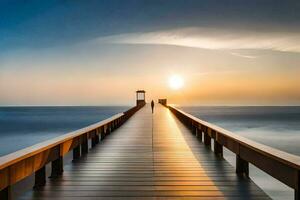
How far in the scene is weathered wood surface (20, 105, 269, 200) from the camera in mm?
5305

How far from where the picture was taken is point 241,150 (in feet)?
20.2

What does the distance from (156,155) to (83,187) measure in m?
3.54

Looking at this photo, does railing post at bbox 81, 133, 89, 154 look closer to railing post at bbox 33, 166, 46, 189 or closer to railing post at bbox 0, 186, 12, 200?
railing post at bbox 33, 166, 46, 189

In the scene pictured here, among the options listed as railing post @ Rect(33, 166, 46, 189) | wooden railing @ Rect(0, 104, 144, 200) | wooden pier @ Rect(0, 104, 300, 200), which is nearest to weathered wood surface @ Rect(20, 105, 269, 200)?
wooden pier @ Rect(0, 104, 300, 200)

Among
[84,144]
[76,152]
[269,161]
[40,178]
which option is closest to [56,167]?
[40,178]

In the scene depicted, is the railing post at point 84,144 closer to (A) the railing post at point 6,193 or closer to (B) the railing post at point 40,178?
(B) the railing post at point 40,178

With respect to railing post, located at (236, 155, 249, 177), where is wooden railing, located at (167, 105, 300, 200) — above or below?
above

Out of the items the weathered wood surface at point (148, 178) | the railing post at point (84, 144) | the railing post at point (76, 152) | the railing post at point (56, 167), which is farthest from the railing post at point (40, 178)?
the railing post at point (84, 144)

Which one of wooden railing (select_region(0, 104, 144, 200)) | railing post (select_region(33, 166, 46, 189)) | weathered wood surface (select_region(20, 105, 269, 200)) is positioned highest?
wooden railing (select_region(0, 104, 144, 200))

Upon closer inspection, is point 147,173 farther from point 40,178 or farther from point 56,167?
point 40,178

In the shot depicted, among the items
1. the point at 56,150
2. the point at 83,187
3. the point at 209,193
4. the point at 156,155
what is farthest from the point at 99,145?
the point at 209,193

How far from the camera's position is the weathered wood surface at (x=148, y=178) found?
209 inches

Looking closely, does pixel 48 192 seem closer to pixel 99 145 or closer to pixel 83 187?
pixel 83 187

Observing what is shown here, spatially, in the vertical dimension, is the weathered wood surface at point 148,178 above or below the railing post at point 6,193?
below
